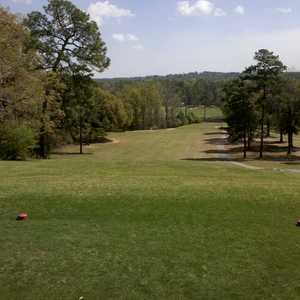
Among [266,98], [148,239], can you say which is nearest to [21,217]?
[148,239]

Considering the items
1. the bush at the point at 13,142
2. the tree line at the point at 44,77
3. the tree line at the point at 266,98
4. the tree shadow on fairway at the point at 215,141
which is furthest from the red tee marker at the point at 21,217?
the tree shadow on fairway at the point at 215,141

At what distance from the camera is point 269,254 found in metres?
8.55

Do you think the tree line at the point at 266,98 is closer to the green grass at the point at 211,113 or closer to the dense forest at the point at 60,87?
the dense forest at the point at 60,87

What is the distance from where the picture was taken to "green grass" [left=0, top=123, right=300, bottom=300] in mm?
7184

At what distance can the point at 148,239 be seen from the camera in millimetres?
9266

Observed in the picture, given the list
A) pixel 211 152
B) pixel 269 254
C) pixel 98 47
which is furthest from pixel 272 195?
pixel 211 152

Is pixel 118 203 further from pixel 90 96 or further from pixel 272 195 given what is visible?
pixel 90 96

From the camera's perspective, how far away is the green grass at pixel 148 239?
7.18 meters

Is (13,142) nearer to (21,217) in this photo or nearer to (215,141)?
(21,217)

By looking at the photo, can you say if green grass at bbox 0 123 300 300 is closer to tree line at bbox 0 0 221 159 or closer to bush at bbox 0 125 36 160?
tree line at bbox 0 0 221 159

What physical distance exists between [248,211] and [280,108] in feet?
115

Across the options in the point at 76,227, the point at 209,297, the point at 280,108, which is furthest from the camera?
the point at 280,108

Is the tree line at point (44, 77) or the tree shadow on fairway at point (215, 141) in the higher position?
the tree line at point (44, 77)

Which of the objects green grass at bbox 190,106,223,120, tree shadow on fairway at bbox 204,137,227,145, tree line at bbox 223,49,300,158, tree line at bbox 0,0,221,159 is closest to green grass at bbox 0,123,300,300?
tree line at bbox 0,0,221,159
